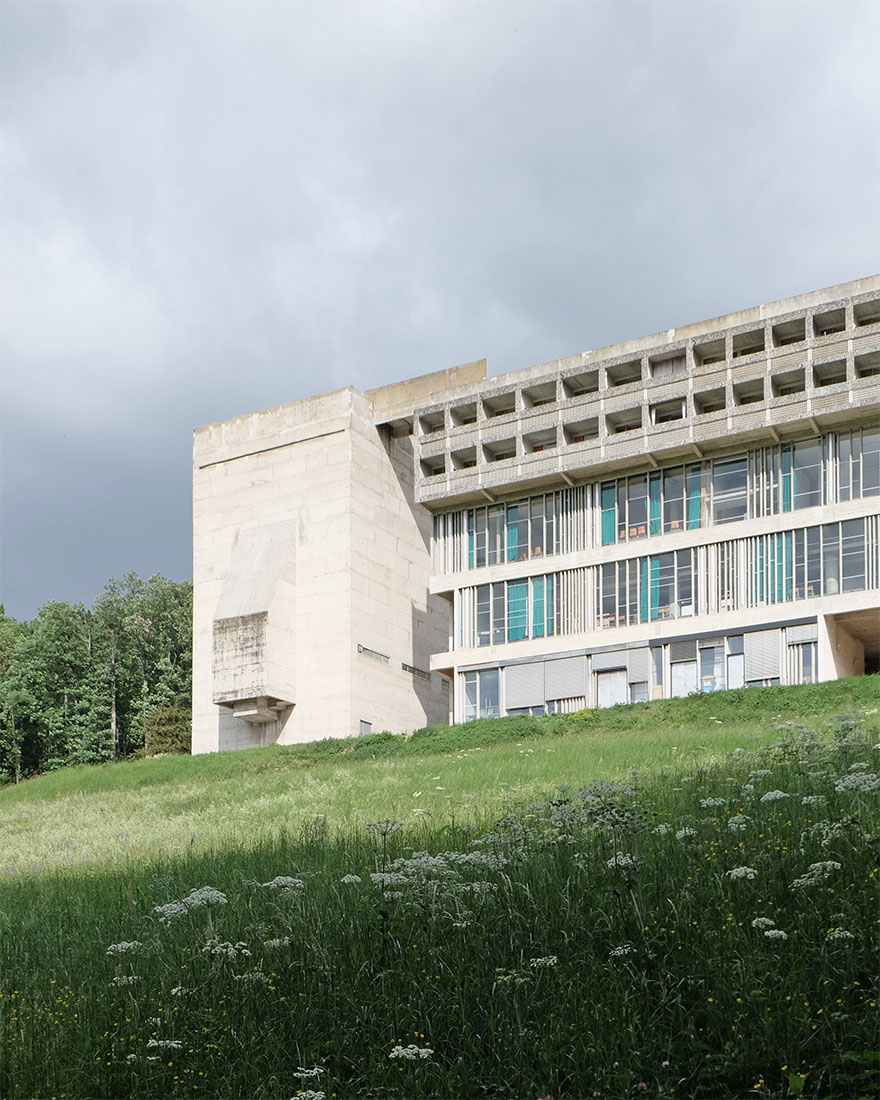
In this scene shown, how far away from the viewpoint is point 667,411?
4394cm

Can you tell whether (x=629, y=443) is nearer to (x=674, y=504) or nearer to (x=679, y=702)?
(x=674, y=504)

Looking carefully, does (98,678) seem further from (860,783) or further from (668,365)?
(860,783)

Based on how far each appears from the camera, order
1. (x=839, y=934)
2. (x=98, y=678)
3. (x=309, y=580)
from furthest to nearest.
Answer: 1. (x=98, y=678)
2. (x=309, y=580)
3. (x=839, y=934)

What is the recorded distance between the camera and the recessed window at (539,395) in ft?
151

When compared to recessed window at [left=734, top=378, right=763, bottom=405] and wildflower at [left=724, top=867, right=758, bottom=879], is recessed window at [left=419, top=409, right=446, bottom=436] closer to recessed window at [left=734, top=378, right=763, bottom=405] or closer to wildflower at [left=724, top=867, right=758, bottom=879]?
recessed window at [left=734, top=378, right=763, bottom=405]

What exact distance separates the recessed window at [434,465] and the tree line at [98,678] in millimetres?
23112

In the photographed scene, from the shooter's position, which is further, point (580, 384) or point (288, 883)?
point (580, 384)

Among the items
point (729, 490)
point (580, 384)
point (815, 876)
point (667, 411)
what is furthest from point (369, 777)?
point (580, 384)

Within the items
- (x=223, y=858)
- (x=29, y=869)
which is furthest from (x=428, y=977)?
(x=29, y=869)

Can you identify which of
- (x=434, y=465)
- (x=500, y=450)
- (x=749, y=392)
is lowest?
(x=434, y=465)

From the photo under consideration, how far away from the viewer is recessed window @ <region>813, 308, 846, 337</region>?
134 ft

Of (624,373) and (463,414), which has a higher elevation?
(624,373)

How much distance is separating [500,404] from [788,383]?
10568 millimetres

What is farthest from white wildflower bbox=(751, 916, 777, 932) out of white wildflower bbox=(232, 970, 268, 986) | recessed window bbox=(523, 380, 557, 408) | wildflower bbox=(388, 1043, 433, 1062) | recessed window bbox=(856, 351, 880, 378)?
recessed window bbox=(523, 380, 557, 408)
